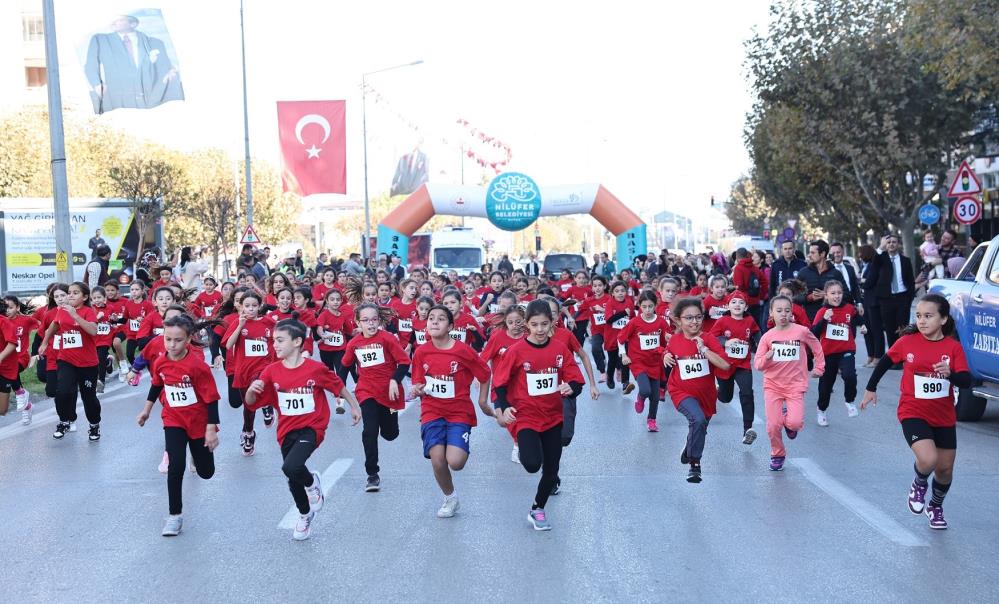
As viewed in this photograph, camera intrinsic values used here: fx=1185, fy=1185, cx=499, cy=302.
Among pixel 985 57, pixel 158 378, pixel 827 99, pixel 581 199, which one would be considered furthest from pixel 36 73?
pixel 158 378

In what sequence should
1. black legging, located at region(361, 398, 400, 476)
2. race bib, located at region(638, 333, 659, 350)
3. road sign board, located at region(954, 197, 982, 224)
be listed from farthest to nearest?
road sign board, located at region(954, 197, 982, 224), race bib, located at region(638, 333, 659, 350), black legging, located at region(361, 398, 400, 476)

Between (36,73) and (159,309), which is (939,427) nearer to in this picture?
(159,309)

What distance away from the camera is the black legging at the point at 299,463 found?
7.21 m

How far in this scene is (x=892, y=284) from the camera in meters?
17.5

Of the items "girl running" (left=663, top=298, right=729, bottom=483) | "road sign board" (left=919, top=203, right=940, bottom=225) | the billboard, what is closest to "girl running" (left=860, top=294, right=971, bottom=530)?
"girl running" (left=663, top=298, right=729, bottom=483)

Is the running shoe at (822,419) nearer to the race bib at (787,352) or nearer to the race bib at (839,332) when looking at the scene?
the race bib at (839,332)

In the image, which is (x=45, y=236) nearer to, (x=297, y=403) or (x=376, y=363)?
(x=376, y=363)

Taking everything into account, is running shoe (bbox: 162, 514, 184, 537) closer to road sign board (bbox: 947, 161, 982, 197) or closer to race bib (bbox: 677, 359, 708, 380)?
race bib (bbox: 677, 359, 708, 380)

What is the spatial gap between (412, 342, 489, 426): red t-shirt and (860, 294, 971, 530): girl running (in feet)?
9.08

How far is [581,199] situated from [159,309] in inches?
972

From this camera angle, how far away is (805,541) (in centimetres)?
702

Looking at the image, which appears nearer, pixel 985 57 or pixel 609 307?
pixel 609 307

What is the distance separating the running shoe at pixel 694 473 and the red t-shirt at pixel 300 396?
2.84 m

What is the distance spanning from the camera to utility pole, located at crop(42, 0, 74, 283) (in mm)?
18203
